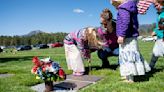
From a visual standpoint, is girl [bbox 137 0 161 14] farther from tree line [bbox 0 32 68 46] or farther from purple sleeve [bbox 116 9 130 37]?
tree line [bbox 0 32 68 46]

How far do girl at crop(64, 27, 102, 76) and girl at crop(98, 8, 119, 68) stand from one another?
8.0 inches

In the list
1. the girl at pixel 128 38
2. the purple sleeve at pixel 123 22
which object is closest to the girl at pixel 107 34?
the girl at pixel 128 38

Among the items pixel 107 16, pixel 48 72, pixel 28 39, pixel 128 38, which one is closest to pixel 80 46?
pixel 107 16

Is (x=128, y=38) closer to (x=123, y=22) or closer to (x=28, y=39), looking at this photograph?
(x=123, y=22)

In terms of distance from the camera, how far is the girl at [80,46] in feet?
25.8

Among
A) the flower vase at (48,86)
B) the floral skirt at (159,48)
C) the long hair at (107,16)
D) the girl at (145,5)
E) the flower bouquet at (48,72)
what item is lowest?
the flower vase at (48,86)

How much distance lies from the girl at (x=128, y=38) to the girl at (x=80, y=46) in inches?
59.5

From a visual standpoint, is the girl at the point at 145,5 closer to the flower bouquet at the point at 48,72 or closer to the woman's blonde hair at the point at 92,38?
the woman's blonde hair at the point at 92,38

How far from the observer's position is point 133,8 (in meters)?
6.25

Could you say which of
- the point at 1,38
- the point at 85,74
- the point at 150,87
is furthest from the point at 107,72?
the point at 1,38

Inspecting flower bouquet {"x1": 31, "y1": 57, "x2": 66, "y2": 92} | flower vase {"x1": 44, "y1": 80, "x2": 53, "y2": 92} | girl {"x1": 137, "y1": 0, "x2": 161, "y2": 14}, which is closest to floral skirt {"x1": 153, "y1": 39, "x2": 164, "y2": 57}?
girl {"x1": 137, "y1": 0, "x2": 161, "y2": 14}

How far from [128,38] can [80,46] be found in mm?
1857

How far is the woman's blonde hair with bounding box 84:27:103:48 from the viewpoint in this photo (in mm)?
7800

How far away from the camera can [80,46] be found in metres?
7.95
